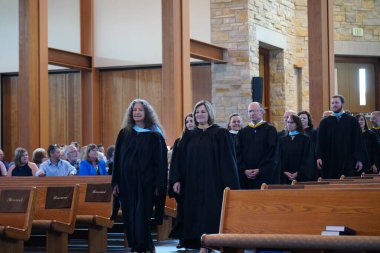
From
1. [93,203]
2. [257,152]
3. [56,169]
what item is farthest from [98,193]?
[56,169]

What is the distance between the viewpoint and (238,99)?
55.6 ft

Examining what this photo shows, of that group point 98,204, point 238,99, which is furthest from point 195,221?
point 238,99

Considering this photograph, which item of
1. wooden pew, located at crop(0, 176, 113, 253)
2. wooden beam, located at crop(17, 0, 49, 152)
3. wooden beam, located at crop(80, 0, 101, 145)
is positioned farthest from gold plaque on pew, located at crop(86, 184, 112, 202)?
wooden beam, located at crop(80, 0, 101, 145)

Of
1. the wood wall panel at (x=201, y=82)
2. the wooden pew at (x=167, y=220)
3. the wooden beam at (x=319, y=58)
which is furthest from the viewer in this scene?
the wood wall panel at (x=201, y=82)

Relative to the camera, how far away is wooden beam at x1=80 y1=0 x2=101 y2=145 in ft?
58.5

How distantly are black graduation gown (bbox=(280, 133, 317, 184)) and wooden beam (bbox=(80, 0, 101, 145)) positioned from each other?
8.44 metres

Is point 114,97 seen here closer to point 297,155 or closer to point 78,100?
point 78,100

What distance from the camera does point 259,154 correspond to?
9102 millimetres

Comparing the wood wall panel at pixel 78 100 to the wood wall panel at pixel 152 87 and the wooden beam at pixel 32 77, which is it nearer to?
the wood wall panel at pixel 152 87

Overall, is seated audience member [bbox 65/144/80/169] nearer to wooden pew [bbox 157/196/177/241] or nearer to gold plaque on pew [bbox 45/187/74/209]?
wooden pew [bbox 157/196/177/241]

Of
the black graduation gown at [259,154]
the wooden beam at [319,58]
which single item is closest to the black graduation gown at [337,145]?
the black graduation gown at [259,154]

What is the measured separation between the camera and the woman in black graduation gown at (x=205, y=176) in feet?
25.0

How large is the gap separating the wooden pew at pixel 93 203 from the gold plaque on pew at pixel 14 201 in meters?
0.78

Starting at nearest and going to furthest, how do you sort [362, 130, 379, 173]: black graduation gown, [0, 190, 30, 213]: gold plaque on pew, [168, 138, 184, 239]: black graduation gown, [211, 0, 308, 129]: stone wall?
[0, 190, 30, 213]: gold plaque on pew < [168, 138, 184, 239]: black graduation gown < [362, 130, 379, 173]: black graduation gown < [211, 0, 308, 129]: stone wall
